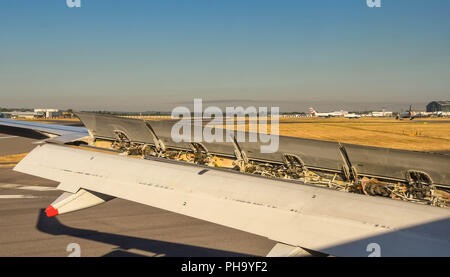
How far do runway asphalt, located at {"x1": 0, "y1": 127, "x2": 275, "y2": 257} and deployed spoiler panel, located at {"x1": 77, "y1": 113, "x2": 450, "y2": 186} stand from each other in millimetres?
2586

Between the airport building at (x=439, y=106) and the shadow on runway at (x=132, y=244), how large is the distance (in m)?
184

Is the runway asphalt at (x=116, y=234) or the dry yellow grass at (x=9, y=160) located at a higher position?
the dry yellow grass at (x=9, y=160)

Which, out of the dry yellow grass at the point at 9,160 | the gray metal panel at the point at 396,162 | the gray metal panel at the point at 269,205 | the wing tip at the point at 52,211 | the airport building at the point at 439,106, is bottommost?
the dry yellow grass at the point at 9,160

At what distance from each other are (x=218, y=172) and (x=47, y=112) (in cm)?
12741

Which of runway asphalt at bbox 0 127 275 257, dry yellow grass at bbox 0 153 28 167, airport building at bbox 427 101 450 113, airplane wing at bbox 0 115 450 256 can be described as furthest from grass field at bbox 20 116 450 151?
airport building at bbox 427 101 450 113

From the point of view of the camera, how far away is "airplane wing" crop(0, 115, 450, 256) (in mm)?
2307

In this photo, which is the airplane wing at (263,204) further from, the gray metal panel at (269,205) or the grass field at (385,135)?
the grass field at (385,135)

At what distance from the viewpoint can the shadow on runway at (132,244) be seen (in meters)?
6.87

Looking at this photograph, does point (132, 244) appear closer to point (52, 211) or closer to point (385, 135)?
point (52, 211)

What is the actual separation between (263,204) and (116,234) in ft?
20.3

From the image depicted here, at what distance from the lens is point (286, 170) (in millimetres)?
4492

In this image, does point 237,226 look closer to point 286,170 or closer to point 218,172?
point 218,172

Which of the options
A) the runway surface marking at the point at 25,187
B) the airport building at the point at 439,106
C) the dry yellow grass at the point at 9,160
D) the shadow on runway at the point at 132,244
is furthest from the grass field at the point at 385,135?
the airport building at the point at 439,106
